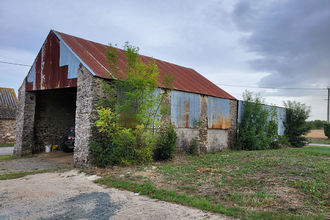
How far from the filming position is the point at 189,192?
20.9 feet

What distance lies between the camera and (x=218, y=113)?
15984 mm

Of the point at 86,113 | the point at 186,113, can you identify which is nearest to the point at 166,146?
the point at 186,113

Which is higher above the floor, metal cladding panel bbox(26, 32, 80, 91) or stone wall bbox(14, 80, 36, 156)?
metal cladding panel bbox(26, 32, 80, 91)

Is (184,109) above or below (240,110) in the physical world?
below

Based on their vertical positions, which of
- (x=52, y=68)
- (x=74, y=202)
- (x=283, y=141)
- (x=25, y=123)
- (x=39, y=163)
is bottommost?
(x=39, y=163)

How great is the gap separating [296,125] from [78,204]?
69.7ft

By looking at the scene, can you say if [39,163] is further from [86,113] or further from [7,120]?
[7,120]

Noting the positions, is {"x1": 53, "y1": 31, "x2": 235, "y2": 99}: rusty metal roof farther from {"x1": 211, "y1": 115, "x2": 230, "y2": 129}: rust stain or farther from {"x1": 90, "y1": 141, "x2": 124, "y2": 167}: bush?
{"x1": 90, "y1": 141, "x2": 124, "y2": 167}: bush

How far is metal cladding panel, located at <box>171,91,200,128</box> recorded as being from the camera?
42.5 ft

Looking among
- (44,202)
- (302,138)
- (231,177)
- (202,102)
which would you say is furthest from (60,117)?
(302,138)

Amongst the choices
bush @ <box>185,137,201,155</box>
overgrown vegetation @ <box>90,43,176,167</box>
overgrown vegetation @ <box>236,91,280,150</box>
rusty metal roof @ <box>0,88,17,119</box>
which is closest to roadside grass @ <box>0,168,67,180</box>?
overgrown vegetation @ <box>90,43,176,167</box>

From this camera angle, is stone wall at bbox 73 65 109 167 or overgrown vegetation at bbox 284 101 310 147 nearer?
stone wall at bbox 73 65 109 167

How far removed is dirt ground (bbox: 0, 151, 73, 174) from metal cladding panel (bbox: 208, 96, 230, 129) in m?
8.32

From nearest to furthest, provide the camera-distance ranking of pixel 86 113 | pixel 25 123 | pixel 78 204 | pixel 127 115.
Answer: pixel 78 204
pixel 86 113
pixel 127 115
pixel 25 123
